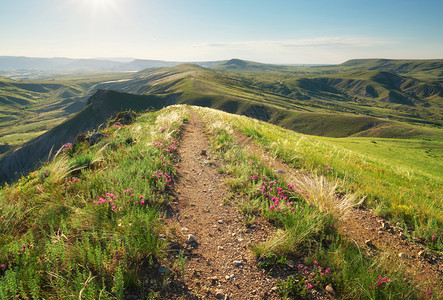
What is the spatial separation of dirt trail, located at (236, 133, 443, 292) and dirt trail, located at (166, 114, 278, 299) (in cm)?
202

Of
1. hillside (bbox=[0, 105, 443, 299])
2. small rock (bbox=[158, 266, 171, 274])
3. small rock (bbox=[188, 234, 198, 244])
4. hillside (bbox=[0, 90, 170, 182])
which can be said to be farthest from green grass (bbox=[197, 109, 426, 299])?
hillside (bbox=[0, 90, 170, 182])

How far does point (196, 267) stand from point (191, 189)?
3059 mm

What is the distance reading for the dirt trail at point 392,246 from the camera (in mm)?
3555

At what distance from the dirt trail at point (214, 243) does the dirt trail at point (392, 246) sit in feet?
6.63

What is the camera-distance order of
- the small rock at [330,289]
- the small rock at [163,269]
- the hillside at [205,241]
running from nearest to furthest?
the hillside at [205,241], the small rock at [330,289], the small rock at [163,269]

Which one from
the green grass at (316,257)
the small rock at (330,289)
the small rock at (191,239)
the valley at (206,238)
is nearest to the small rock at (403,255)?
the valley at (206,238)

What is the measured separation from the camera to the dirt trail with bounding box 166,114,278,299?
128 inches

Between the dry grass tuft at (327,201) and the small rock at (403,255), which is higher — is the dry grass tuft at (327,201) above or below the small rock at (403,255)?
above

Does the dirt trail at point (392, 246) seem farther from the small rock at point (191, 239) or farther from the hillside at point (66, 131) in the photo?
the hillside at point (66, 131)

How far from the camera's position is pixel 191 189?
651cm

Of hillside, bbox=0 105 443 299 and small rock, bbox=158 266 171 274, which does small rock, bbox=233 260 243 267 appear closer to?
hillside, bbox=0 105 443 299

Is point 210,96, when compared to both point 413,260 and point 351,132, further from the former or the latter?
point 413,260

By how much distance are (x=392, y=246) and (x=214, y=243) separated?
3.76 metres

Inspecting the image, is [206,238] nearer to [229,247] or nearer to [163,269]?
[229,247]
